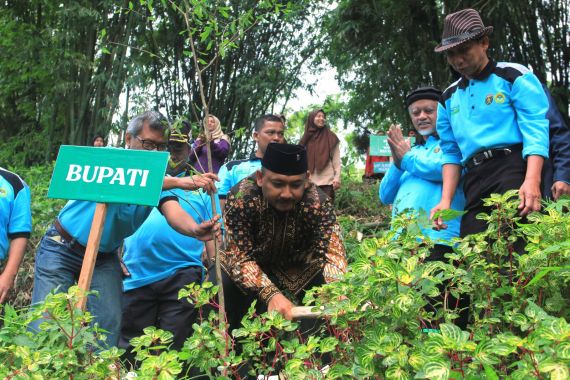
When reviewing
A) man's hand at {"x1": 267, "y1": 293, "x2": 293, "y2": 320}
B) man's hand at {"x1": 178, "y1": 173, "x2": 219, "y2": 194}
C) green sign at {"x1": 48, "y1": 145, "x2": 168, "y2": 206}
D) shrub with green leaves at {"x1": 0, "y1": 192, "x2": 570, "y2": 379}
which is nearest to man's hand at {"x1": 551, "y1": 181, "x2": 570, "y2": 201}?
shrub with green leaves at {"x1": 0, "y1": 192, "x2": 570, "y2": 379}

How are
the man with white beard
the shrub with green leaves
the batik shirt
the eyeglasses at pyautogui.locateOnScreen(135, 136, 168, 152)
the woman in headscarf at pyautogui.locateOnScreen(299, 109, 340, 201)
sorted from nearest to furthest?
the shrub with green leaves
the batik shirt
the eyeglasses at pyautogui.locateOnScreen(135, 136, 168, 152)
the man with white beard
the woman in headscarf at pyautogui.locateOnScreen(299, 109, 340, 201)

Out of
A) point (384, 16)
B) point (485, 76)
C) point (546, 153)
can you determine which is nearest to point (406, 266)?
point (546, 153)

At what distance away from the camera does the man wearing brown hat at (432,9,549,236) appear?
10.5 ft

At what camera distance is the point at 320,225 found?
3.55m

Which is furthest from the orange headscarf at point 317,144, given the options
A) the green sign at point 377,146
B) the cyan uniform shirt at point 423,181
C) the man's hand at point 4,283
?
the man's hand at point 4,283

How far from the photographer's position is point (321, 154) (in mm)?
8195

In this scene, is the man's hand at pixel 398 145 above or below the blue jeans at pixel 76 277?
above

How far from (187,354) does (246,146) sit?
10.2 m

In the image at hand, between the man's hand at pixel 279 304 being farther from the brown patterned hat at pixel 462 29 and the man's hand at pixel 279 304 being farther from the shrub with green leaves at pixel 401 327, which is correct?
the brown patterned hat at pixel 462 29

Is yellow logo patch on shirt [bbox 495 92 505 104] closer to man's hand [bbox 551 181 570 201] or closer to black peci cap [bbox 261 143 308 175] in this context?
man's hand [bbox 551 181 570 201]

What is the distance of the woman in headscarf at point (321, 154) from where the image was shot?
322 inches

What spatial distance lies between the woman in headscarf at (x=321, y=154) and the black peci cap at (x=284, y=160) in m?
4.79

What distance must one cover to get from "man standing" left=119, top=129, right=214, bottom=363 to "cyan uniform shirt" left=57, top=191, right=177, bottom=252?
50 cm

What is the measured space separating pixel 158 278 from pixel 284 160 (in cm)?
127
